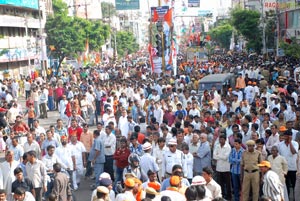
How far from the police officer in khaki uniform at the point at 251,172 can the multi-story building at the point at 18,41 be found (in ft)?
102

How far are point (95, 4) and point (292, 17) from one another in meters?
55.2

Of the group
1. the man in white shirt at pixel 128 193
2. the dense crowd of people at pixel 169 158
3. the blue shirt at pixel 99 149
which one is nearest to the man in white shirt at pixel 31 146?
the dense crowd of people at pixel 169 158

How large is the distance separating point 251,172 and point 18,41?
143ft

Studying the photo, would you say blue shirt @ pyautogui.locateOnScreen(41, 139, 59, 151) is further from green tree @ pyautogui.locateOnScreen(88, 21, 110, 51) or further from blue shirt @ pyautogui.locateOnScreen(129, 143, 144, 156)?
green tree @ pyautogui.locateOnScreen(88, 21, 110, 51)

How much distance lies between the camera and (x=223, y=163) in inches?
482

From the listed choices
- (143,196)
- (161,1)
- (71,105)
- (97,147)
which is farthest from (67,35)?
(143,196)

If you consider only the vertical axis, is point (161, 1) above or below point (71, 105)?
above

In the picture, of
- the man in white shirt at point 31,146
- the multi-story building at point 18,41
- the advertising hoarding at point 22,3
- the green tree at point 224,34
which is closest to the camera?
the man in white shirt at point 31,146

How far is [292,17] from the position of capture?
2168 inches

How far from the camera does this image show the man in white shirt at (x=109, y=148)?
1392cm

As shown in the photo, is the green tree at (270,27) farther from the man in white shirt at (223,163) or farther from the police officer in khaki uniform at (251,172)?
the police officer in khaki uniform at (251,172)

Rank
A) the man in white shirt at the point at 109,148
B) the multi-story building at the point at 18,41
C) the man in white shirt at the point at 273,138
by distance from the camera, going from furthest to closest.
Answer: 1. the multi-story building at the point at 18,41
2. the man in white shirt at the point at 109,148
3. the man in white shirt at the point at 273,138

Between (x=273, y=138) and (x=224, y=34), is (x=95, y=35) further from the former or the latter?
(x=273, y=138)

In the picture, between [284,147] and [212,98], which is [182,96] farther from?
[284,147]
